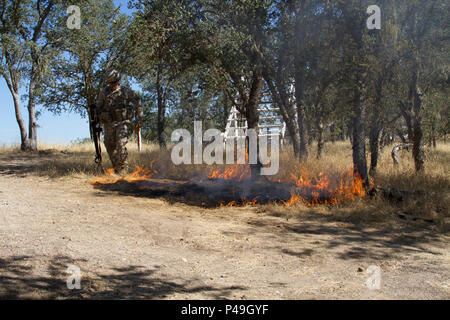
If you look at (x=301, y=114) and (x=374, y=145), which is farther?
(x=301, y=114)

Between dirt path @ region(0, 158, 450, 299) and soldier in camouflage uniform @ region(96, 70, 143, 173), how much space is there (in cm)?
346

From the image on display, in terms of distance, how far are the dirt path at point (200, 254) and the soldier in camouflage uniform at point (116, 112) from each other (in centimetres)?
346

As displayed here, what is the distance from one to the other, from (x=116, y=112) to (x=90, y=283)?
24.5ft

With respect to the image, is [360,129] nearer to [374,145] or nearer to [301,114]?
[374,145]

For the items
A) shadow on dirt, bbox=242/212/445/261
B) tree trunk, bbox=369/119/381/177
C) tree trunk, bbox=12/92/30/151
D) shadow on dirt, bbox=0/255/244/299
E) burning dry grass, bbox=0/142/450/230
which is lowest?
shadow on dirt, bbox=242/212/445/261

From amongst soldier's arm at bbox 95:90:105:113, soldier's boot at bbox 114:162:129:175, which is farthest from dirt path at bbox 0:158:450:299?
soldier's arm at bbox 95:90:105:113

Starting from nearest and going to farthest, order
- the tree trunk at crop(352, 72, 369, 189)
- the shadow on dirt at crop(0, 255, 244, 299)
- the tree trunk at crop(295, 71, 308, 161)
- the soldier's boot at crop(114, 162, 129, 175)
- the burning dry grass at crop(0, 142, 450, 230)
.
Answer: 1. the shadow on dirt at crop(0, 255, 244, 299)
2. the burning dry grass at crop(0, 142, 450, 230)
3. the tree trunk at crop(352, 72, 369, 189)
4. the tree trunk at crop(295, 71, 308, 161)
5. the soldier's boot at crop(114, 162, 129, 175)

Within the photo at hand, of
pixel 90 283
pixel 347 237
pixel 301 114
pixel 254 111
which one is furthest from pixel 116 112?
pixel 90 283

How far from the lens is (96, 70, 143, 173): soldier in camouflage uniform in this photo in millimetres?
10430

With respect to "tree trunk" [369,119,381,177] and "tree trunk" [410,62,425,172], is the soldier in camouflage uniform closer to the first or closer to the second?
"tree trunk" [369,119,381,177]

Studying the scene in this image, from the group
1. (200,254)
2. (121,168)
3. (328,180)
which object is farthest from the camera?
(121,168)

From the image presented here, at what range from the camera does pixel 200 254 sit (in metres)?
4.81

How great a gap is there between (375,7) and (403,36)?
4.16 ft
